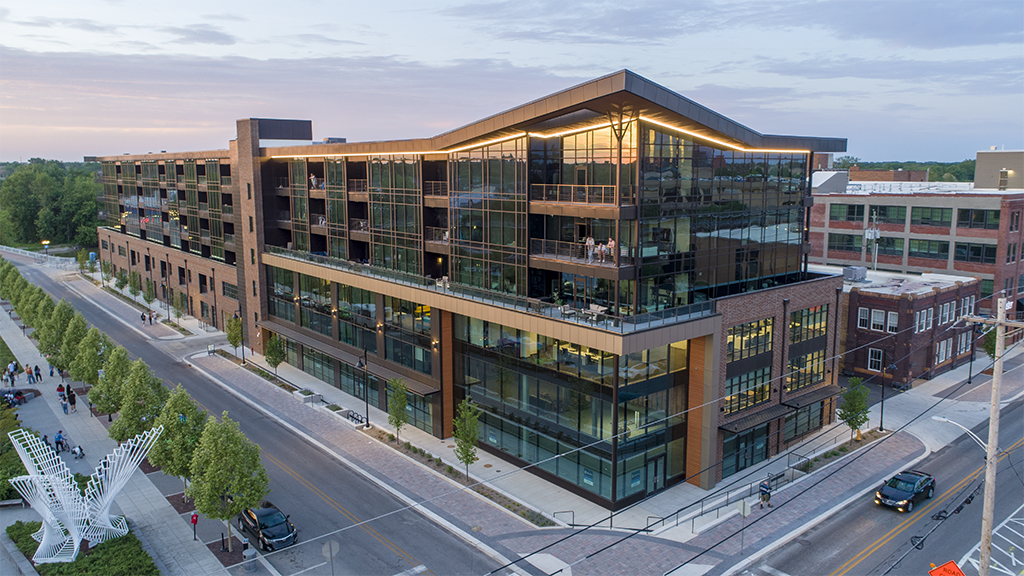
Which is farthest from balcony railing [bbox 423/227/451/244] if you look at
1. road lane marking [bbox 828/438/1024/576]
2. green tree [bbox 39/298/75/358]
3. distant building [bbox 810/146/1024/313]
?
distant building [bbox 810/146/1024/313]

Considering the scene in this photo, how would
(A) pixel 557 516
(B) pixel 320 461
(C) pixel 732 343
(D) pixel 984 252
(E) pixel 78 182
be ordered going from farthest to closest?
(E) pixel 78 182
(D) pixel 984 252
(B) pixel 320 461
(C) pixel 732 343
(A) pixel 557 516

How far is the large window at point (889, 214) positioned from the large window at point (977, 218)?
186 inches

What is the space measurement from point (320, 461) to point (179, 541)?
29.1 feet

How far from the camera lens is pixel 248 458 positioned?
88.6 feet

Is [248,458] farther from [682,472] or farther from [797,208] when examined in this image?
[797,208]

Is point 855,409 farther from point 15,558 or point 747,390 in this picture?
point 15,558

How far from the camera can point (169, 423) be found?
98.3 ft

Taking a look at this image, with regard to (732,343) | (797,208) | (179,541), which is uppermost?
(797,208)

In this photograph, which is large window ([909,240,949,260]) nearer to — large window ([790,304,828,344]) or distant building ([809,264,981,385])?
distant building ([809,264,981,385])

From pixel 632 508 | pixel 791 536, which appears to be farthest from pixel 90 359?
pixel 791 536

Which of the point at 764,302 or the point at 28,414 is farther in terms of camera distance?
the point at 28,414

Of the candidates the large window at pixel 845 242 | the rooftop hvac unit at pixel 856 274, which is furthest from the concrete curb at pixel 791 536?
the large window at pixel 845 242

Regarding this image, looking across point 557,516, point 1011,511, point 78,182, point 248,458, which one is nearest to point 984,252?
point 1011,511

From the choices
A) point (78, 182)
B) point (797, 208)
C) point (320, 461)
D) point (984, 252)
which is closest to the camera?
point (320, 461)
